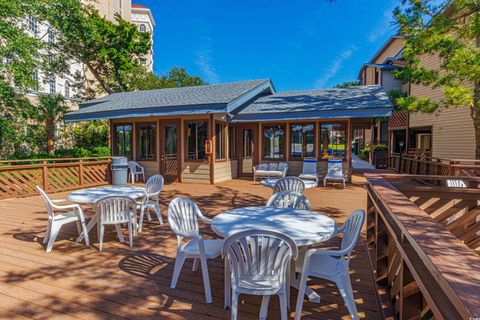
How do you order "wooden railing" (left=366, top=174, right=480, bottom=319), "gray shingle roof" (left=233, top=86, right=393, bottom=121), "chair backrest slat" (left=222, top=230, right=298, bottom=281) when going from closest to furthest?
"wooden railing" (left=366, top=174, right=480, bottom=319)
"chair backrest slat" (left=222, top=230, right=298, bottom=281)
"gray shingle roof" (left=233, top=86, right=393, bottom=121)

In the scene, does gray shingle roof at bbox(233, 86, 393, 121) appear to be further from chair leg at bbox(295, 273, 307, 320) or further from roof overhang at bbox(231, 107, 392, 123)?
chair leg at bbox(295, 273, 307, 320)

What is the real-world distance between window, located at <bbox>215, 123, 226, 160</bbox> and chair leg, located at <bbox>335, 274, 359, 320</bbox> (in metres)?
8.29

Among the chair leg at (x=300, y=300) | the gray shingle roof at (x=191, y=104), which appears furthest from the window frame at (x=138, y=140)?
the chair leg at (x=300, y=300)

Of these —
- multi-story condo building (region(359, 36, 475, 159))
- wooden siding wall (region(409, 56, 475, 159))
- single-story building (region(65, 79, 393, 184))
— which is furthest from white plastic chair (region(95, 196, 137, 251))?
wooden siding wall (region(409, 56, 475, 159))

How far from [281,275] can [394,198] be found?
129cm

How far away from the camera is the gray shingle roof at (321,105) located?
886 centimetres

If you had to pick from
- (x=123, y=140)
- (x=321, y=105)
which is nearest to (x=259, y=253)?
(x=321, y=105)

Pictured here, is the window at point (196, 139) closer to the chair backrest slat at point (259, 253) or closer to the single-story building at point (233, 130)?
the single-story building at point (233, 130)

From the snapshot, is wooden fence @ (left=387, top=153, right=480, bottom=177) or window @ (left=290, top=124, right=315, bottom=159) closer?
wooden fence @ (left=387, top=153, right=480, bottom=177)

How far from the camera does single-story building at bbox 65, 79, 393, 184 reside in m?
9.78

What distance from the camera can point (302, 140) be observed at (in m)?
10.7

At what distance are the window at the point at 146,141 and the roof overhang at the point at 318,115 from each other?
3.27 m

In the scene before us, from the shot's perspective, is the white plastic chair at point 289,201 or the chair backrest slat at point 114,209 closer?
the white plastic chair at point 289,201

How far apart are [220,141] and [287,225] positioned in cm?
811
